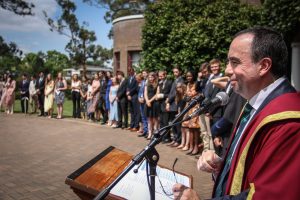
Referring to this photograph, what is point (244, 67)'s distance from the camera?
2.13 m

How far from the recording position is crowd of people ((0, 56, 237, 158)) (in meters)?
8.61

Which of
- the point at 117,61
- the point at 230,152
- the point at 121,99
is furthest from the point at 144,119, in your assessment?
the point at 117,61

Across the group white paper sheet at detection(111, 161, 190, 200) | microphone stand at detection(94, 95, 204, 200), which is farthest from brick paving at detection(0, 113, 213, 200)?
microphone stand at detection(94, 95, 204, 200)

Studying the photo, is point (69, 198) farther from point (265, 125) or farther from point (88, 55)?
point (88, 55)

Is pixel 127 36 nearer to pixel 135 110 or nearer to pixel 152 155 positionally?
pixel 135 110

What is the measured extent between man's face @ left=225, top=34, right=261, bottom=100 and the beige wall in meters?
20.4

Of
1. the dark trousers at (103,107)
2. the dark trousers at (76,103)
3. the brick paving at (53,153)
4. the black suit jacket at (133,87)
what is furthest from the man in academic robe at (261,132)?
the dark trousers at (76,103)

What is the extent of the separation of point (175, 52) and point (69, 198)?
35.2 feet

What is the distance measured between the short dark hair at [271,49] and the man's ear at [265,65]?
0.02 meters

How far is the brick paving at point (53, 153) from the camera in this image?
591 centimetres

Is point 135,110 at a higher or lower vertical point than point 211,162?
lower

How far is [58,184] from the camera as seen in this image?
616 cm

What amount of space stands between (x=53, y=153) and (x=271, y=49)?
24.6 feet

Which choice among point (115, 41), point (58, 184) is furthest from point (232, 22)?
point (115, 41)
